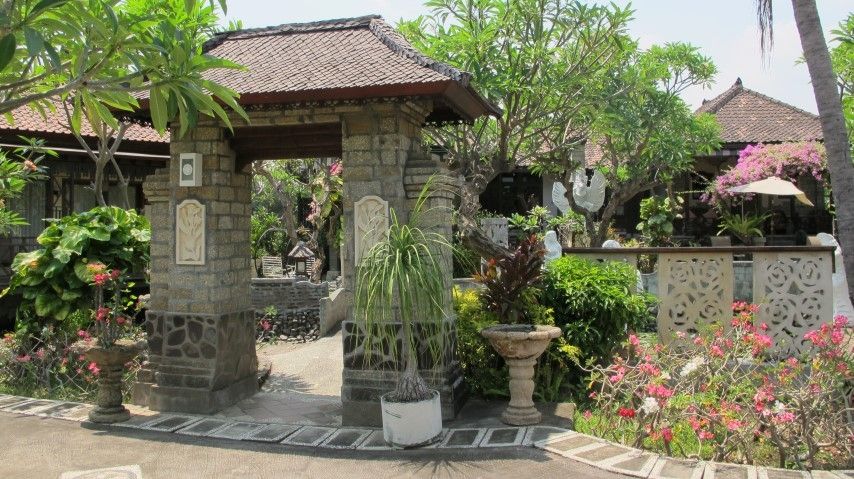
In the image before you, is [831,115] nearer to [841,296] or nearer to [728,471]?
[728,471]

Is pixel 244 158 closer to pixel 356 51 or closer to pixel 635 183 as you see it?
pixel 356 51

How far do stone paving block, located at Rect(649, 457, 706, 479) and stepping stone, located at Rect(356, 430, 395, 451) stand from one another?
2.26 metres

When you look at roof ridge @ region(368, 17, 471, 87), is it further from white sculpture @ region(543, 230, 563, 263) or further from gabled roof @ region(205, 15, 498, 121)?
white sculpture @ region(543, 230, 563, 263)

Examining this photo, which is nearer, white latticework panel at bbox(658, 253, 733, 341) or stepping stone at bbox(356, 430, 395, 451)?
stepping stone at bbox(356, 430, 395, 451)

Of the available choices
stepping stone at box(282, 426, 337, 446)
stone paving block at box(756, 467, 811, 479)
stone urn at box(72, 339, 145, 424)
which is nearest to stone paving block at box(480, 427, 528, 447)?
stepping stone at box(282, 426, 337, 446)

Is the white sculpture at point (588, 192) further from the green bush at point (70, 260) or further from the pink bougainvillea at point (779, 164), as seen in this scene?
the green bush at point (70, 260)

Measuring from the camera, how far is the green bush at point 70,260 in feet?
30.4

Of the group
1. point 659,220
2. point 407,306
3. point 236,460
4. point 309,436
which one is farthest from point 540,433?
point 659,220

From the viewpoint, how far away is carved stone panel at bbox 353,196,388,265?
6.86 m

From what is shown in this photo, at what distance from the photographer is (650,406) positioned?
18.6ft

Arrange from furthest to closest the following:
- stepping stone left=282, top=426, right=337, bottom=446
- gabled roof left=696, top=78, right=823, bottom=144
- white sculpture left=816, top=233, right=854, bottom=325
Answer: gabled roof left=696, top=78, right=823, bottom=144 → white sculpture left=816, top=233, right=854, bottom=325 → stepping stone left=282, top=426, right=337, bottom=446

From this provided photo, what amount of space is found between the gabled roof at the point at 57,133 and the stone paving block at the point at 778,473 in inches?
499

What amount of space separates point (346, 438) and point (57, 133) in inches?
496

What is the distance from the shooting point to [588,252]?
8.98m
